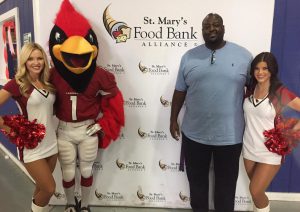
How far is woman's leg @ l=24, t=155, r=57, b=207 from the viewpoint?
6.40 ft

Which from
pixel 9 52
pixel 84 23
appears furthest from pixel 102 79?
pixel 9 52

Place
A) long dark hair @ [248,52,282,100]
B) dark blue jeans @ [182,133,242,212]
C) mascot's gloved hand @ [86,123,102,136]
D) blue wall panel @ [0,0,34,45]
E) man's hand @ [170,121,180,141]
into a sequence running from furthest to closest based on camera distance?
blue wall panel @ [0,0,34,45], man's hand @ [170,121,180,141], mascot's gloved hand @ [86,123,102,136], dark blue jeans @ [182,133,242,212], long dark hair @ [248,52,282,100]

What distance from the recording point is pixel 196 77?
198cm

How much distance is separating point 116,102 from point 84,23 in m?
0.59

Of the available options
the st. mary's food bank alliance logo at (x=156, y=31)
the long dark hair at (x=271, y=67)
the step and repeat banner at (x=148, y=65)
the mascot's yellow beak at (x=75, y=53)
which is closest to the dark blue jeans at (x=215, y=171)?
the step and repeat banner at (x=148, y=65)

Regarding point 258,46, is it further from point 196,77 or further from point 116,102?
point 116,102

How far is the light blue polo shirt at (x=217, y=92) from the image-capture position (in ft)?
6.39

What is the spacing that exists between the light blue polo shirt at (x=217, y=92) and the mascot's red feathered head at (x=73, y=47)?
65 centimetres

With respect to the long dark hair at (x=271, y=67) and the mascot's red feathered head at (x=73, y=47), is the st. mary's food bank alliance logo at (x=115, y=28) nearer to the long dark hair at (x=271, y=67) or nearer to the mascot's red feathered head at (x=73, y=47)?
the mascot's red feathered head at (x=73, y=47)

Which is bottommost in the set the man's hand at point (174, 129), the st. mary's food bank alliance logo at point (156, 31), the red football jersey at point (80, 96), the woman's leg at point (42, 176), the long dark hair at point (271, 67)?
the woman's leg at point (42, 176)

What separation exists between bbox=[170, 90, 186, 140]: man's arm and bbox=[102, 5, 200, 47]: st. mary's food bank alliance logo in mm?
398

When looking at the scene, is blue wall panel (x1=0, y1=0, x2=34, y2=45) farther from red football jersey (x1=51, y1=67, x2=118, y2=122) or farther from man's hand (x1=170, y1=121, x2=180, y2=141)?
man's hand (x1=170, y1=121, x2=180, y2=141)

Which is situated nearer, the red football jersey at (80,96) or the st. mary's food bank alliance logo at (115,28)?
the red football jersey at (80,96)

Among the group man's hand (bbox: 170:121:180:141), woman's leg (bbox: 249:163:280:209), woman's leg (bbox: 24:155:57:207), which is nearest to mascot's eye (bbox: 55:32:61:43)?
woman's leg (bbox: 24:155:57:207)
